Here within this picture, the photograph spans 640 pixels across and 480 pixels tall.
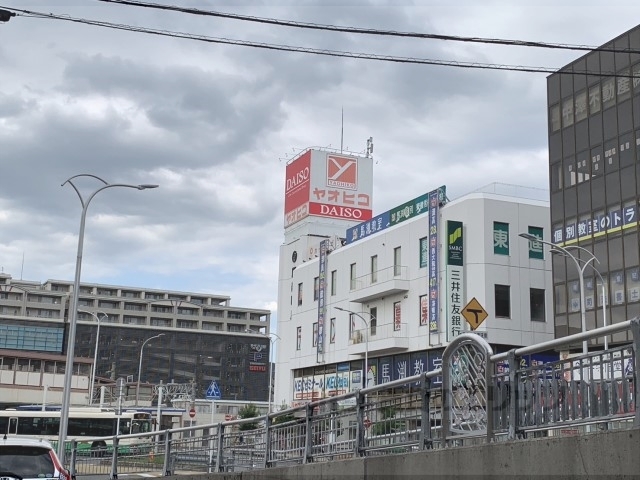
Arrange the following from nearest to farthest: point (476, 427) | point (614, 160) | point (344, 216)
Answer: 1. point (476, 427)
2. point (614, 160)
3. point (344, 216)

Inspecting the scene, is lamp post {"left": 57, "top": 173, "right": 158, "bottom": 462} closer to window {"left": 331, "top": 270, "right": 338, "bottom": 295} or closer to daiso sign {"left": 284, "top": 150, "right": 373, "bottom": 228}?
window {"left": 331, "top": 270, "right": 338, "bottom": 295}

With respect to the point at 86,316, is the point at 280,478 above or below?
below

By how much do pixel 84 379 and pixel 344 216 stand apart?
33.3 meters

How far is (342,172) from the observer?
81.7 metres

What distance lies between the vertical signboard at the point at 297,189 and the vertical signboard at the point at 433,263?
→ 2551 centimetres

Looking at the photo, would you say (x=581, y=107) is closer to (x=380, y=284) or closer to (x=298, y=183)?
(x=380, y=284)

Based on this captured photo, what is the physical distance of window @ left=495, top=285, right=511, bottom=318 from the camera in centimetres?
5000

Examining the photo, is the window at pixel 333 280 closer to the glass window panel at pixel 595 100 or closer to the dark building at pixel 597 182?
the dark building at pixel 597 182

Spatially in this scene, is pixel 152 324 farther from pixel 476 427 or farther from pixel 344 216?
pixel 476 427

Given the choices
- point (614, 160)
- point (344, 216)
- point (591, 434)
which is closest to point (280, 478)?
point (591, 434)

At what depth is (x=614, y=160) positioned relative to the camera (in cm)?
3994

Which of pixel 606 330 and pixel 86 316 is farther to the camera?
pixel 86 316

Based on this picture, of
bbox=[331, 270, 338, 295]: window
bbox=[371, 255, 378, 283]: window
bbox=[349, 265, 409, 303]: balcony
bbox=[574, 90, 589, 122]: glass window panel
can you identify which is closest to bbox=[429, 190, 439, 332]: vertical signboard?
bbox=[349, 265, 409, 303]: balcony

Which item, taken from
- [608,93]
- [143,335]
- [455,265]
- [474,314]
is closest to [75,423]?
[455,265]
